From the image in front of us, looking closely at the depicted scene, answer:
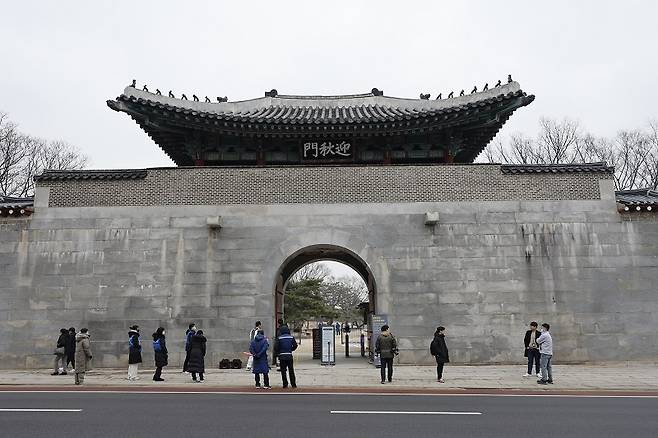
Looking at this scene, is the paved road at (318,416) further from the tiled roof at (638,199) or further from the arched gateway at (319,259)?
the tiled roof at (638,199)

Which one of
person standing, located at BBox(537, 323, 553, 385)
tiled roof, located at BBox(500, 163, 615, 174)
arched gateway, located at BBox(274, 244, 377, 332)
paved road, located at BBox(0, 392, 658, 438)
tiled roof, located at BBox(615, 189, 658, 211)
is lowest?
paved road, located at BBox(0, 392, 658, 438)

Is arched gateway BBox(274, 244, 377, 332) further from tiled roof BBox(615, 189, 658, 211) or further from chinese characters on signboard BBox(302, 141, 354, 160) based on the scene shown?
tiled roof BBox(615, 189, 658, 211)

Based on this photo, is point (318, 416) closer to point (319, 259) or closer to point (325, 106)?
point (319, 259)

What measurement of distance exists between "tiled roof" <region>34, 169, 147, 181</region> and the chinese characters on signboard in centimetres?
538

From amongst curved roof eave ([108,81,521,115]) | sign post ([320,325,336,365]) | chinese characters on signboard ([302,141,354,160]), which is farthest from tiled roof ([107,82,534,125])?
sign post ([320,325,336,365])

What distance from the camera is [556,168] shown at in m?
17.0

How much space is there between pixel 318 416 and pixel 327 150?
11193 millimetres

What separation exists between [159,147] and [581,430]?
1638cm

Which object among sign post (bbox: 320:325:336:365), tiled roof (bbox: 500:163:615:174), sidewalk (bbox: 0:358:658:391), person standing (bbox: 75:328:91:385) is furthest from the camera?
tiled roof (bbox: 500:163:615:174)

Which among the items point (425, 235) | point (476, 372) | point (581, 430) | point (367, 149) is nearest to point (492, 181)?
point (425, 235)

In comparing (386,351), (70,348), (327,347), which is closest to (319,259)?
(327,347)

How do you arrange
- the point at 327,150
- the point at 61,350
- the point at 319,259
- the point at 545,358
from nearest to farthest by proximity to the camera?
the point at 545,358, the point at 61,350, the point at 327,150, the point at 319,259

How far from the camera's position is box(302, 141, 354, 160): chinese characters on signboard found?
59.3 feet

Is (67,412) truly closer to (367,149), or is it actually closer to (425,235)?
(425,235)
